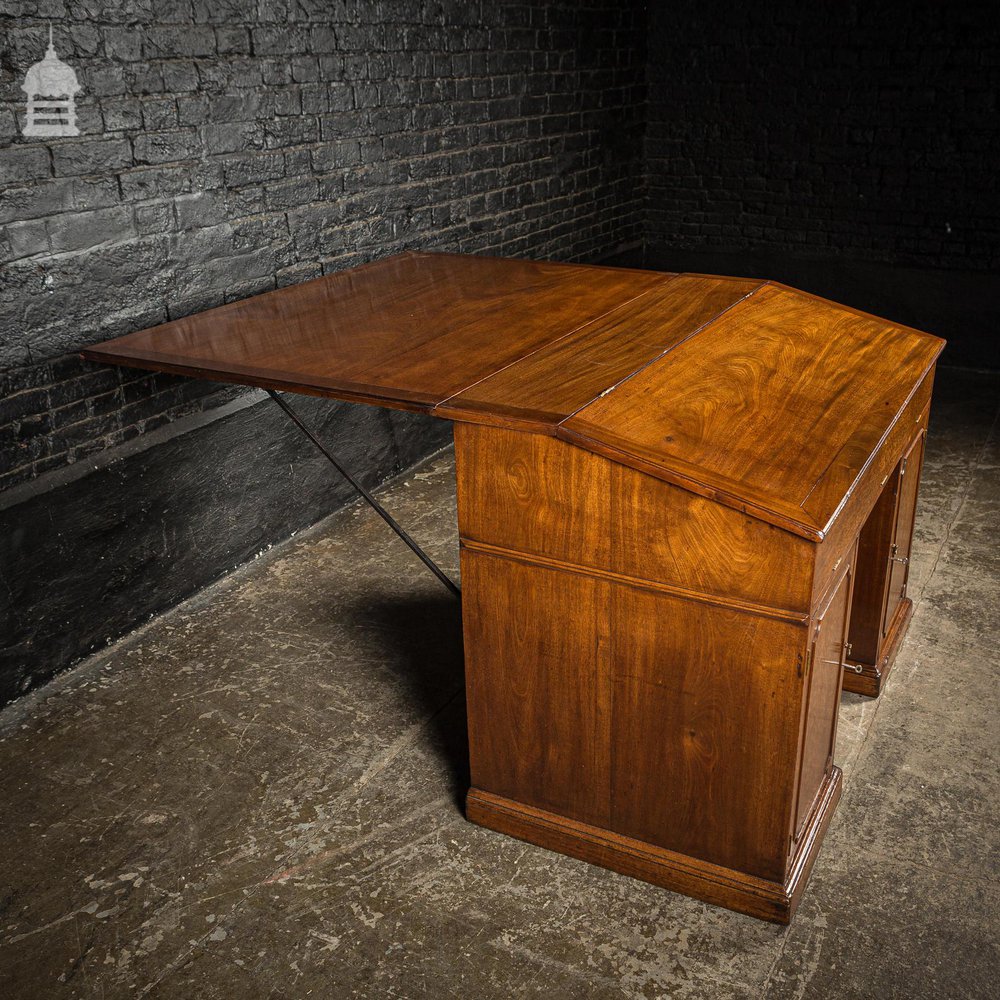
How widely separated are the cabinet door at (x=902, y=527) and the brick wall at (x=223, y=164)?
2.17m

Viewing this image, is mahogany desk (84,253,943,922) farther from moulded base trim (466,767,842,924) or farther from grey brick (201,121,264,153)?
grey brick (201,121,264,153)

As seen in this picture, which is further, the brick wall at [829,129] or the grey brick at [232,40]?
the brick wall at [829,129]

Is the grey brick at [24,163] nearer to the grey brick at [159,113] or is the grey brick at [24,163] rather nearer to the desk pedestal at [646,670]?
the grey brick at [159,113]

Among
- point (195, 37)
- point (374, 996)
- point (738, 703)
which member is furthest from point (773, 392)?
point (195, 37)

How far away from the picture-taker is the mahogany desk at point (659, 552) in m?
1.92

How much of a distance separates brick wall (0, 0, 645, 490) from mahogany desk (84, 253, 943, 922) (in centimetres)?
43

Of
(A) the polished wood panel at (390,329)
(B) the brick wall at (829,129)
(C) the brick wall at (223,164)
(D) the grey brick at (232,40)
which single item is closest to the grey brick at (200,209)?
(C) the brick wall at (223,164)

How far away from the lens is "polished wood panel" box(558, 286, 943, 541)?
1858 millimetres

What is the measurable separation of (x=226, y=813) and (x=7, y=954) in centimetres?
54

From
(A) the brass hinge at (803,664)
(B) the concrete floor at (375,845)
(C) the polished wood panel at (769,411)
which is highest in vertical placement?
(C) the polished wood panel at (769,411)

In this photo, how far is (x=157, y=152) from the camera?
3131 millimetres

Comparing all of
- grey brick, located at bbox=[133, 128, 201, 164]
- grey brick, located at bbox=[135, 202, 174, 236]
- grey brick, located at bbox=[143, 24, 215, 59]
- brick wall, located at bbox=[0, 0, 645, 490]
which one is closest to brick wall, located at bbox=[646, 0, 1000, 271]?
brick wall, located at bbox=[0, 0, 645, 490]

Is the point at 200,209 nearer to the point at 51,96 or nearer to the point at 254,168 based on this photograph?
the point at 254,168

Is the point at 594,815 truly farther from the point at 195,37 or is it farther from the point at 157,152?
the point at 195,37
